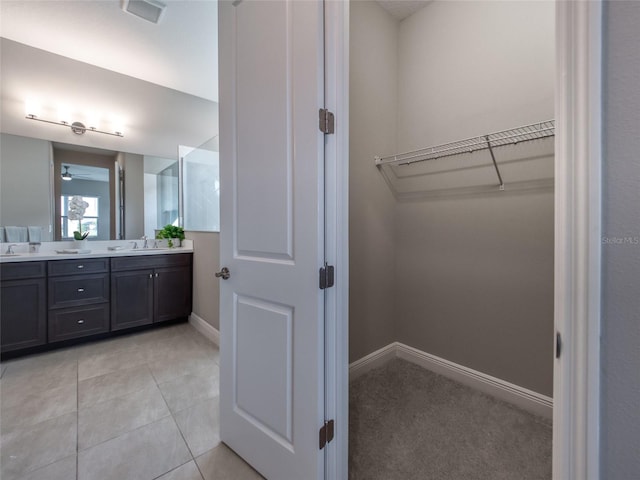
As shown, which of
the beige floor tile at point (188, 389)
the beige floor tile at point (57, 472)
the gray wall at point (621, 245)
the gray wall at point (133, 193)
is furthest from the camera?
the gray wall at point (133, 193)

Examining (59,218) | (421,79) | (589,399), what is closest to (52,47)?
(59,218)

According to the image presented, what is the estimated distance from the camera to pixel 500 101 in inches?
70.8

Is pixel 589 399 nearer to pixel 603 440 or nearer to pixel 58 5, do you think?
pixel 603 440

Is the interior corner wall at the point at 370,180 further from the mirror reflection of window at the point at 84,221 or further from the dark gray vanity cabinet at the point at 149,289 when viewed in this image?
the mirror reflection of window at the point at 84,221

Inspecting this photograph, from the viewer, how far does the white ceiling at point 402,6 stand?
6.98 feet

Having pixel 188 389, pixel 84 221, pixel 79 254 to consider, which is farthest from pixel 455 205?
pixel 84 221

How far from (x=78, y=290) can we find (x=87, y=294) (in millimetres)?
79

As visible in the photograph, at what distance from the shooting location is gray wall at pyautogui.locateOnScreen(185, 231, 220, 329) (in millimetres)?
2766

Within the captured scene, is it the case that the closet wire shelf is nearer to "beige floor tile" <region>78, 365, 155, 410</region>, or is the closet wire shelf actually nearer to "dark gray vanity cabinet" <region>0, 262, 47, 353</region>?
"beige floor tile" <region>78, 365, 155, 410</region>

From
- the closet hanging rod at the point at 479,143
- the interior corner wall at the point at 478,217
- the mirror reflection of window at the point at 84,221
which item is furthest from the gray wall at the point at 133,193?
the interior corner wall at the point at 478,217

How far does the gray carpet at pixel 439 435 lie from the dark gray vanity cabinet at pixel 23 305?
2722mm

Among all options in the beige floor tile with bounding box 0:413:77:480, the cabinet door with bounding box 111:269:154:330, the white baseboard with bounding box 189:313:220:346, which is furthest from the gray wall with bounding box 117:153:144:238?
the beige floor tile with bounding box 0:413:77:480

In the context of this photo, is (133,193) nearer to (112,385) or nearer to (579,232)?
(112,385)

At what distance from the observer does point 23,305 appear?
7.77ft
